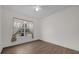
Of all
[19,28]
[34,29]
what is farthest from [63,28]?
[19,28]

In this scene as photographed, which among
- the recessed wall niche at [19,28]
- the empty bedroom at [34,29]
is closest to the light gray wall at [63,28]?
the empty bedroom at [34,29]

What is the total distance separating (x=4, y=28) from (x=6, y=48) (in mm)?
558

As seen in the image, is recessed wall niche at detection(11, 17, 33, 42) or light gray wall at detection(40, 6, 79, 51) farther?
light gray wall at detection(40, 6, 79, 51)

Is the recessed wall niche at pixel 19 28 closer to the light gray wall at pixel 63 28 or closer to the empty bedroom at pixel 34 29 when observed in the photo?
the empty bedroom at pixel 34 29

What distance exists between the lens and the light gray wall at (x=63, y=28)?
2.30m

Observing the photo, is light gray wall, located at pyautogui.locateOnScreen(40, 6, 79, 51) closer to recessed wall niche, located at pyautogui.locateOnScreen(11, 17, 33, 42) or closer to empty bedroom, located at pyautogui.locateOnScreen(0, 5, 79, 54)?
empty bedroom, located at pyautogui.locateOnScreen(0, 5, 79, 54)

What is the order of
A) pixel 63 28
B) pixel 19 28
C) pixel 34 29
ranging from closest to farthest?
pixel 19 28
pixel 34 29
pixel 63 28

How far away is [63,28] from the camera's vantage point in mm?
2621

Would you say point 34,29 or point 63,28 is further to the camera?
point 63,28

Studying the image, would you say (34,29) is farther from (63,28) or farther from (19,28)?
(63,28)

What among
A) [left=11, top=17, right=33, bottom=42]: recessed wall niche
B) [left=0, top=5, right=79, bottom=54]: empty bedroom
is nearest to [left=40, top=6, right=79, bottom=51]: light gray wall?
[left=0, top=5, right=79, bottom=54]: empty bedroom

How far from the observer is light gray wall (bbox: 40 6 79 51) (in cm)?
230

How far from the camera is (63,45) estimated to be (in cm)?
258
